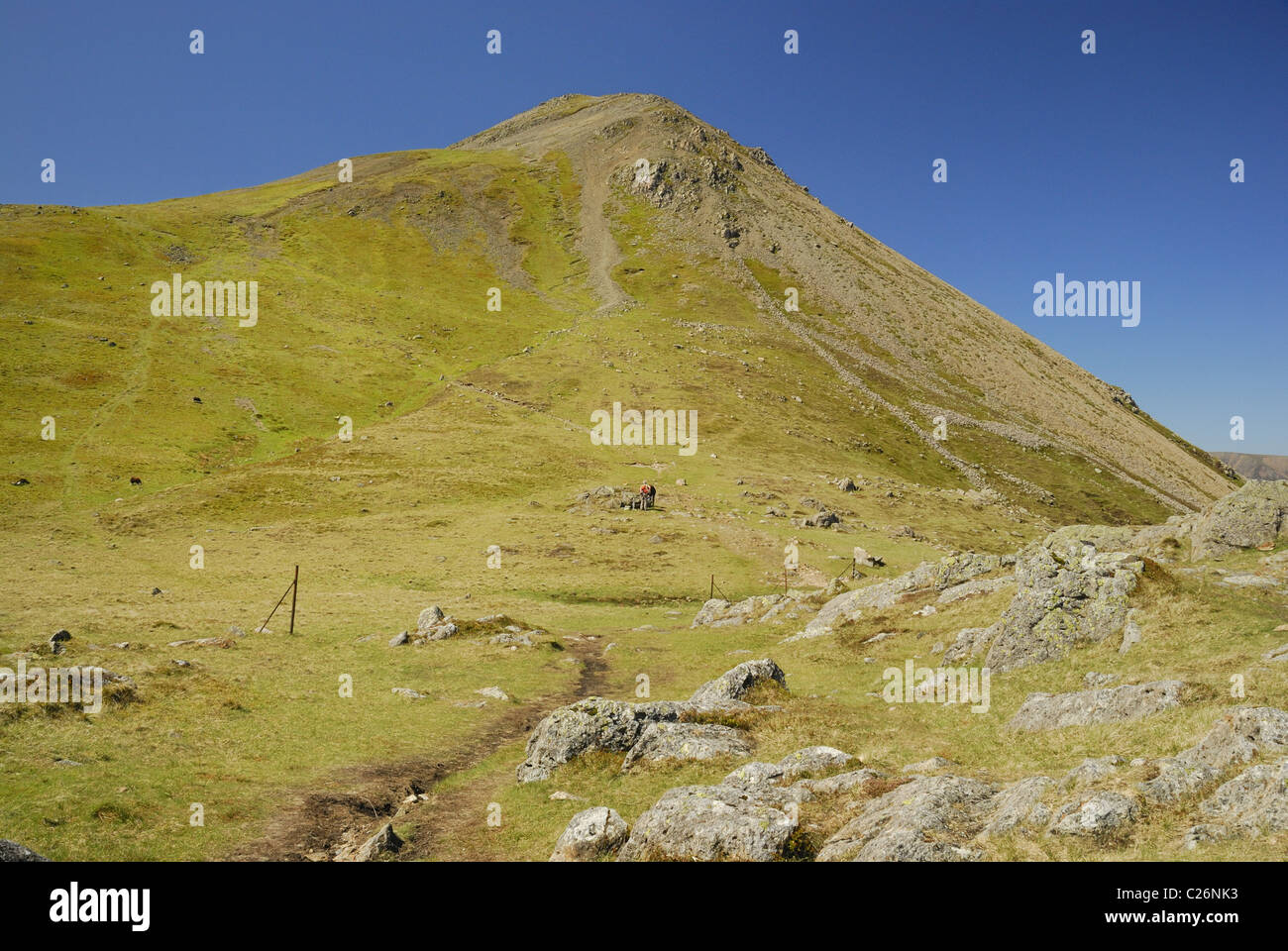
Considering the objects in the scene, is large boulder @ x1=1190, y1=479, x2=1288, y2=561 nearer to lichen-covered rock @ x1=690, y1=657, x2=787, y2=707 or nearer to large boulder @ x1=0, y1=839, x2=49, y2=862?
lichen-covered rock @ x1=690, y1=657, x2=787, y2=707

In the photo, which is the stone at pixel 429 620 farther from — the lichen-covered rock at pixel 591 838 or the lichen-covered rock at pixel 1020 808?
the lichen-covered rock at pixel 1020 808

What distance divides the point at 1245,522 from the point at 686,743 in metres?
30.7

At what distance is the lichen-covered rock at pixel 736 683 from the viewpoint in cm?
2717

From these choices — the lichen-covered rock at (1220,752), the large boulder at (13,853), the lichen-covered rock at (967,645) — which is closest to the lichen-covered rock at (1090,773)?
the lichen-covered rock at (1220,752)

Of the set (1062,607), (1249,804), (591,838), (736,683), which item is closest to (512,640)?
(736,683)

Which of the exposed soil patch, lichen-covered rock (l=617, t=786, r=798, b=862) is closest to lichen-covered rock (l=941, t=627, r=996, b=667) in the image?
lichen-covered rock (l=617, t=786, r=798, b=862)

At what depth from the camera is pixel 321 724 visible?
2714 centimetres

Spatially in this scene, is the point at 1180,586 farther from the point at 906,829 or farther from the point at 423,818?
the point at 423,818

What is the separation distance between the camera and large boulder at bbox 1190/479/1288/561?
32.3 m

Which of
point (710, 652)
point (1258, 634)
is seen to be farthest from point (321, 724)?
point (1258, 634)

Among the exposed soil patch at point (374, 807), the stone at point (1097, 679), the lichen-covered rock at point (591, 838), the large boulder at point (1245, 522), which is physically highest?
the large boulder at point (1245, 522)

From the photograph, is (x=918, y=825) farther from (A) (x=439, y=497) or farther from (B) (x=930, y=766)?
(A) (x=439, y=497)

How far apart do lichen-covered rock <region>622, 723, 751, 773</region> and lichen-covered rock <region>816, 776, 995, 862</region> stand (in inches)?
271

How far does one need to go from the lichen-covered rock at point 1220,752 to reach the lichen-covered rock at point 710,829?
7.19 metres
